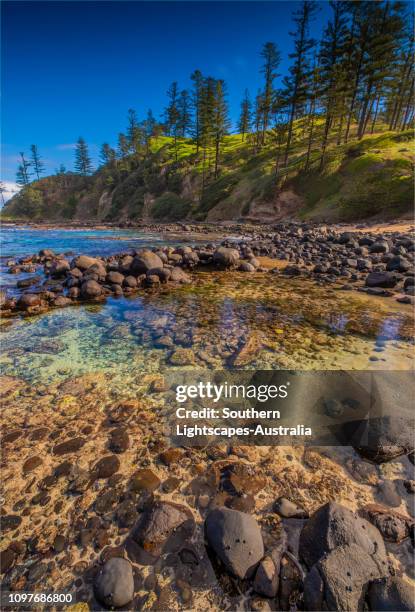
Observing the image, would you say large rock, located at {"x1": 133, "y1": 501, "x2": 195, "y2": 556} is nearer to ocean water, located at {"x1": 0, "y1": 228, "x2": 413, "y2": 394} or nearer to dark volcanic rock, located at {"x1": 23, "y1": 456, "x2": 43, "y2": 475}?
dark volcanic rock, located at {"x1": 23, "y1": 456, "x2": 43, "y2": 475}

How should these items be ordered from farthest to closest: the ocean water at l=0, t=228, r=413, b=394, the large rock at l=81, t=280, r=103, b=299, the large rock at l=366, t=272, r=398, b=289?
the large rock at l=366, t=272, r=398, b=289 → the large rock at l=81, t=280, r=103, b=299 → the ocean water at l=0, t=228, r=413, b=394

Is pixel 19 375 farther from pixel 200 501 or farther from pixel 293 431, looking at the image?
pixel 293 431

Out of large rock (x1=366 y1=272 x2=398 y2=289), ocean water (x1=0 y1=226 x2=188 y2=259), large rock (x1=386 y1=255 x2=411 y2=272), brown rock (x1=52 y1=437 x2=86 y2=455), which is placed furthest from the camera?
ocean water (x1=0 y1=226 x2=188 y2=259)

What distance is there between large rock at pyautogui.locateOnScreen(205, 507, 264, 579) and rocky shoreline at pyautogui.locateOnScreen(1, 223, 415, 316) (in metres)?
7.25

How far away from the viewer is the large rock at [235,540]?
6.41ft

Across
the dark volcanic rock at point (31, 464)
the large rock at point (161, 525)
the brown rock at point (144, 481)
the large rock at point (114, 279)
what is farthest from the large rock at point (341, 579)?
the large rock at point (114, 279)

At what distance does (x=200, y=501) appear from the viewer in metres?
2.52

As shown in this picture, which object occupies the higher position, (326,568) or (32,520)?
→ (326,568)

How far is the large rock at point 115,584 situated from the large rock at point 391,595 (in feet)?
5.04

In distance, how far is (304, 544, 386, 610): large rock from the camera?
1714mm

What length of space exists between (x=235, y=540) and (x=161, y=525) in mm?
621

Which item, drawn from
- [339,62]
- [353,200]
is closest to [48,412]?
[353,200]

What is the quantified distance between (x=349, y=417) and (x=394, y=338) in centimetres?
292

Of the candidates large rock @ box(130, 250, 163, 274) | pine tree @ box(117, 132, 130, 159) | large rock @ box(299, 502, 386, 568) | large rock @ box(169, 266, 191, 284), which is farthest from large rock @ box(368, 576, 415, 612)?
pine tree @ box(117, 132, 130, 159)
